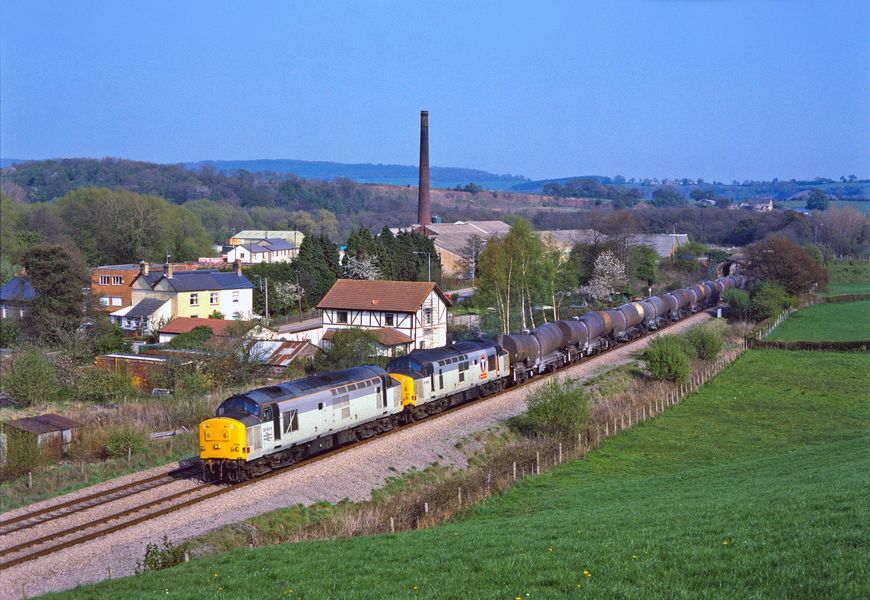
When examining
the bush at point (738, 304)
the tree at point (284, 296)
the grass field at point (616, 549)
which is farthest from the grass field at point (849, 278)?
the grass field at point (616, 549)

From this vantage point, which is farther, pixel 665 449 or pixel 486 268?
pixel 486 268

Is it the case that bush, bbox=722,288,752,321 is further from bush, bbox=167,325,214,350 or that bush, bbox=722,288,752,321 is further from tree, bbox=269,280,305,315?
bush, bbox=167,325,214,350

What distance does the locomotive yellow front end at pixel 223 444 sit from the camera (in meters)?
25.9

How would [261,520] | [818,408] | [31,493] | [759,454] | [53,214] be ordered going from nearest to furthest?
[261,520], [31,493], [759,454], [818,408], [53,214]

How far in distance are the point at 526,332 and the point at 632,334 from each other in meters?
19.3

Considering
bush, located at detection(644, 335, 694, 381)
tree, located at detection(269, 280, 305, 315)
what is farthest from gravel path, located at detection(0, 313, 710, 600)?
tree, located at detection(269, 280, 305, 315)

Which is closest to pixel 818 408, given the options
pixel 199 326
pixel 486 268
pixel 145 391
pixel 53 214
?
pixel 486 268

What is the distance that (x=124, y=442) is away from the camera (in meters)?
30.4

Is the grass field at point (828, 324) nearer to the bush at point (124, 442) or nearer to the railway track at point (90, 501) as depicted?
the bush at point (124, 442)

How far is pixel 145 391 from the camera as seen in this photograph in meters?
46.0

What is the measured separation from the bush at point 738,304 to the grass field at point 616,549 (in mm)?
45964

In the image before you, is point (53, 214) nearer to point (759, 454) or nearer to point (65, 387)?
point (65, 387)

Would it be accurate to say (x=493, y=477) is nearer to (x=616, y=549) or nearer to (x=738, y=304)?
(x=616, y=549)

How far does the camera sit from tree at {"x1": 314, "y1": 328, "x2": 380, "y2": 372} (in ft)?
153
